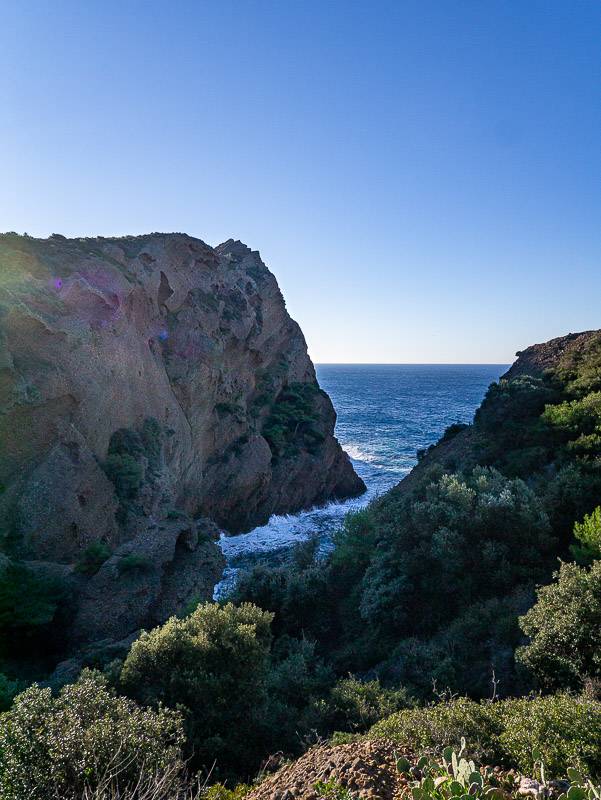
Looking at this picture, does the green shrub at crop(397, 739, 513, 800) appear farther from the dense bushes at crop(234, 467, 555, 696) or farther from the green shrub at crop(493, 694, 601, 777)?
the dense bushes at crop(234, 467, 555, 696)

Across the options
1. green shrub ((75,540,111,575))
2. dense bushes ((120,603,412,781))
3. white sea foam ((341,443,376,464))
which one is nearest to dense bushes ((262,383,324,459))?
white sea foam ((341,443,376,464))

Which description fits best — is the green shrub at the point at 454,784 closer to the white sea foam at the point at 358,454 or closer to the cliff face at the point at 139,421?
the cliff face at the point at 139,421

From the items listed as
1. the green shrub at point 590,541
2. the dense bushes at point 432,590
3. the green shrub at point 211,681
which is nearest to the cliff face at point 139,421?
the dense bushes at point 432,590

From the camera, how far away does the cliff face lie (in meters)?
15.5

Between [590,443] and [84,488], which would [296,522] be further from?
[590,443]

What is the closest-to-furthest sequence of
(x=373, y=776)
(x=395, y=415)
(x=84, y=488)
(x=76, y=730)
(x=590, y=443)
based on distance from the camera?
1. (x=373, y=776)
2. (x=76, y=730)
3. (x=590, y=443)
4. (x=84, y=488)
5. (x=395, y=415)

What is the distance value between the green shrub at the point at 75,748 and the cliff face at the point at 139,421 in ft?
25.7

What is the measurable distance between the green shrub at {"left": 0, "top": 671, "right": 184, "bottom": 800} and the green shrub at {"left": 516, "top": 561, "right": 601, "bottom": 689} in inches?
223

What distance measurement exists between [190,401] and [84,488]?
1174cm

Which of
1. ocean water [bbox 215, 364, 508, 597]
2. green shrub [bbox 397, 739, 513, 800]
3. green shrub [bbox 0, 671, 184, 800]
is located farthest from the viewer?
ocean water [bbox 215, 364, 508, 597]

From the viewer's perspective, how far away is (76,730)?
5.19 meters

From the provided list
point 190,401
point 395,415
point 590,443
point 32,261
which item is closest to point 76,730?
point 590,443

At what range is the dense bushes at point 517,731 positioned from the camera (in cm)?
484

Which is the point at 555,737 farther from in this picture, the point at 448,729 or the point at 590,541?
the point at 590,541
